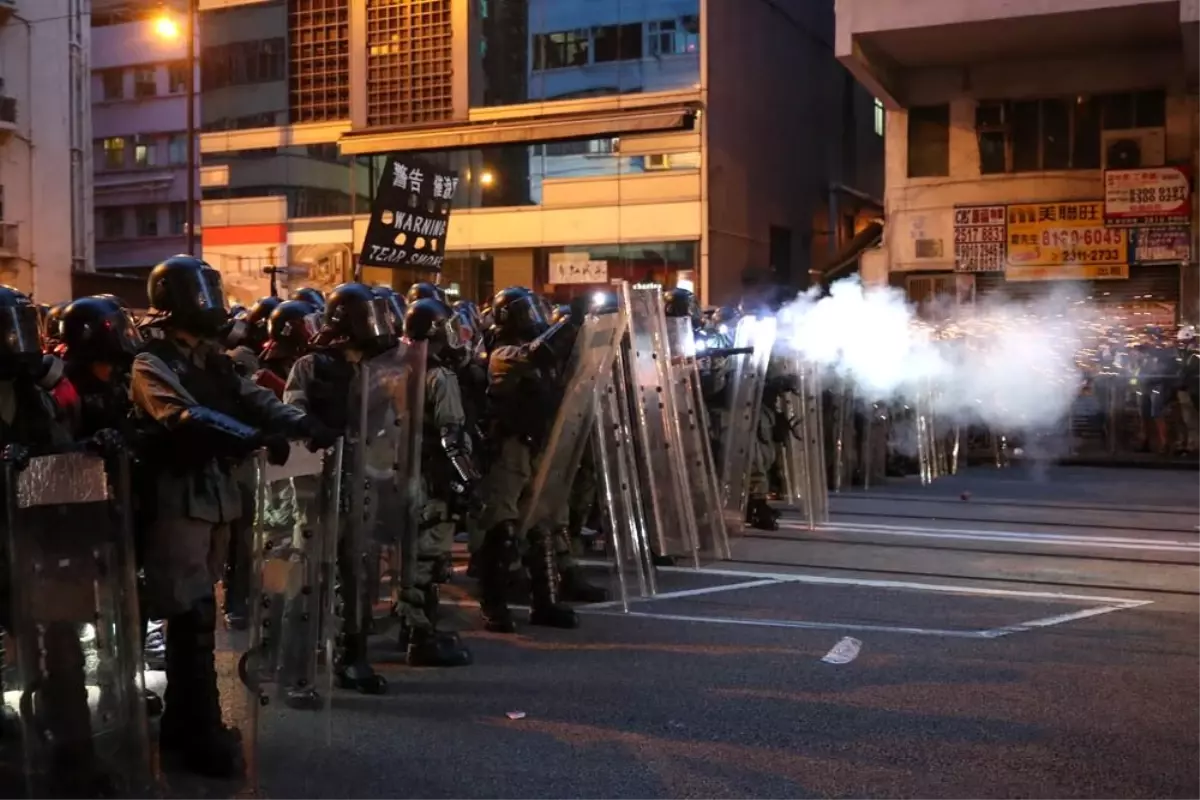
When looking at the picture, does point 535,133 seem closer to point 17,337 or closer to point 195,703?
point 17,337

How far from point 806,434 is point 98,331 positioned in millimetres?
6928

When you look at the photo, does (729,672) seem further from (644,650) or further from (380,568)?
(380,568)

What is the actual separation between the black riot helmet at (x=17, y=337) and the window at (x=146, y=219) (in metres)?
38.9

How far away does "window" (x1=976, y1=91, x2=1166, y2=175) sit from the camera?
19.4 metres

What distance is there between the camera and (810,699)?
5.66 meters

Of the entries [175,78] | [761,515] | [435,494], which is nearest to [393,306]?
[435,494]

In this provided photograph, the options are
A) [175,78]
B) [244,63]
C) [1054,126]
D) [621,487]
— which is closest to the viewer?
[621,487]

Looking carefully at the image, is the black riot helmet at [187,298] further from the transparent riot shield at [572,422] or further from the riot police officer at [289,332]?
the transparent riot shield at [572,422]

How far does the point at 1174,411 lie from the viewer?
16578mm

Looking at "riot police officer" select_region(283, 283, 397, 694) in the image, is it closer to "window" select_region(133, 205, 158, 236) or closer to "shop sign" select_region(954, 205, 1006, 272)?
Answer: "shop sign" select_region(954, 205, 1006, 272)

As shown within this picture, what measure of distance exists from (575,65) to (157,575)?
64.7 ft

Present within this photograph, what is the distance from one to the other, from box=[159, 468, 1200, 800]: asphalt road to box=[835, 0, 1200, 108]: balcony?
36.7 feet

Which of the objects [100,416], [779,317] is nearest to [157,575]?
[100,416]

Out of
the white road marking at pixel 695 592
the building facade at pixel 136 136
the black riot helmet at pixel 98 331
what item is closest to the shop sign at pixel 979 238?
the white road marking at pixel 695 592
